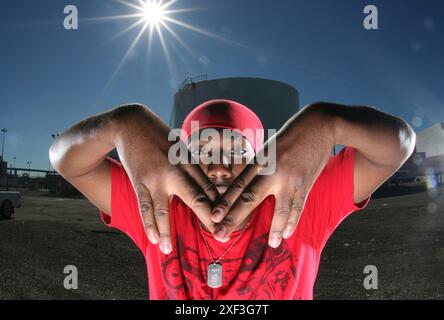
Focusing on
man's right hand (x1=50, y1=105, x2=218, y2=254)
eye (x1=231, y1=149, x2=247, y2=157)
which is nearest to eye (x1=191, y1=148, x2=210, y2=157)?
eye (x1=231, y1=149, x2=247, y2=157)

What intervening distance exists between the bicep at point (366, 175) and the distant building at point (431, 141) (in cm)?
8406

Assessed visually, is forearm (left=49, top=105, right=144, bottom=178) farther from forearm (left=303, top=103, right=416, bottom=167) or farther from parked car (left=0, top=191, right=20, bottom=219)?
parked car (left=0, top=191, right=20, bottom=219)

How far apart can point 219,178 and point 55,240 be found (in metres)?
11.0

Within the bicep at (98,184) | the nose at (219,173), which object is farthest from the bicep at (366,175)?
the bicep at (98,184)

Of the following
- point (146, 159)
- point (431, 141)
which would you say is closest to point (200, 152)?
point (146, 159)

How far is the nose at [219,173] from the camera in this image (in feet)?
4.71

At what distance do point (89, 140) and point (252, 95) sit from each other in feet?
101

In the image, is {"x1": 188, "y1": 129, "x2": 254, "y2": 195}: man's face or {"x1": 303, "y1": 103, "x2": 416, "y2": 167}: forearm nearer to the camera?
{"x1": 303, "y1": 103, "x2": 416, "y2": 167}: forearm

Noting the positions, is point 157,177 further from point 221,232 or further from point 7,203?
point 7,203

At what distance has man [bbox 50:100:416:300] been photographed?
1.13 m

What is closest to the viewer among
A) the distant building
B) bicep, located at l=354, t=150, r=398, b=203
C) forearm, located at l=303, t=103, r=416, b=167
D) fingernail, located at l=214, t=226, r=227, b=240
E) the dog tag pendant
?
fingernail, located at l=214, t=226, r=227, b=240

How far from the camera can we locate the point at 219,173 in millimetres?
1436

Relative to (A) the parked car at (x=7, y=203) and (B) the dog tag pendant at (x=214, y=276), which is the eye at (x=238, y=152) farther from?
(A) the parked car at (x=7, y=203)

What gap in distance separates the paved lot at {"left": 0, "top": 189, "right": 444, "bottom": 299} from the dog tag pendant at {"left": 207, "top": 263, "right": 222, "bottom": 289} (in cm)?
458
